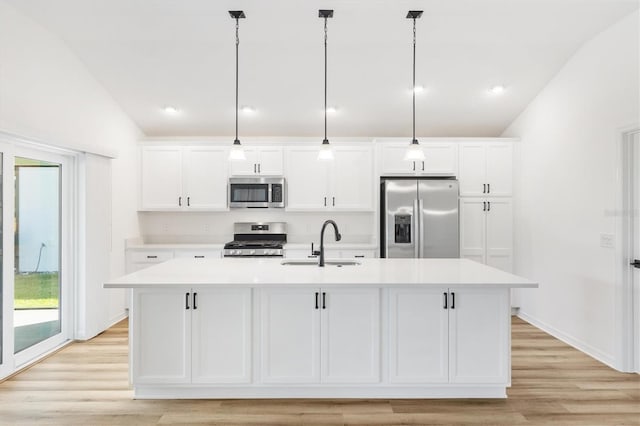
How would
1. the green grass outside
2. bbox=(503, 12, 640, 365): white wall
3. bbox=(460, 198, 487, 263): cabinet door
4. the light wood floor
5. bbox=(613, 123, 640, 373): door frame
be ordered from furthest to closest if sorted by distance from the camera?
bbox=(460, 198, 487, 263): cabinet door, the green grass outside, bbox=(503, 12, 640, 365): white wall, bbox=(613, 123, 640, 373): door frame, the light wood floor

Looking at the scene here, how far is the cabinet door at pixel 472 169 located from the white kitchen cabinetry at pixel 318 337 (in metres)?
2.94

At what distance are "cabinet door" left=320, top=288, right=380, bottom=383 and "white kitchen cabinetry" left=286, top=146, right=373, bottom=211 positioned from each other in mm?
2690

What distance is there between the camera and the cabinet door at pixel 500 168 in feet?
17.7

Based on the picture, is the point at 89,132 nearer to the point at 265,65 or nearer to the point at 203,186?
the point at 203,186

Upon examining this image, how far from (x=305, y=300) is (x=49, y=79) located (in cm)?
306

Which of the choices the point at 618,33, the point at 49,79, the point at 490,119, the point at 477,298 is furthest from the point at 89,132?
the point at 618,33

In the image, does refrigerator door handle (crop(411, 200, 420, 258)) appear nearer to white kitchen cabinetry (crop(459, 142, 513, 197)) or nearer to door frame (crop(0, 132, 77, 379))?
white kitchen cabinetry (crop(459, 142, 513, 197))

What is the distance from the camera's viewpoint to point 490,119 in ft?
18.1

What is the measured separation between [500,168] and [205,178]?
Answer: 3.69 metres

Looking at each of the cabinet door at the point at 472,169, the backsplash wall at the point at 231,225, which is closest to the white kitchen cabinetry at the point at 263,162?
the backsplash wall at the point at 231,225

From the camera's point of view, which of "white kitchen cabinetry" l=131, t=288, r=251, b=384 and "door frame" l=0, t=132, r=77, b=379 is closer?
"white kitchen cabinetry" l=131, t=288, r=251, b=384

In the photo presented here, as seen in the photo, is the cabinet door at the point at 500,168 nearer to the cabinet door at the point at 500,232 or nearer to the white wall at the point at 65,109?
the cabinet door at the point at 500,232

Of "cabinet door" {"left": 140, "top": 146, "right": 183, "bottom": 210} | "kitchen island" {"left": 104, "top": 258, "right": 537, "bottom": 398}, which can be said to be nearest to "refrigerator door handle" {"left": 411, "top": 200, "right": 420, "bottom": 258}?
"kitchen island" {"left": 104, "top": 258, "right": 537, "bottom": 398}

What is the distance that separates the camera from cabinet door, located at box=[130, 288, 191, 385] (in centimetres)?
292
